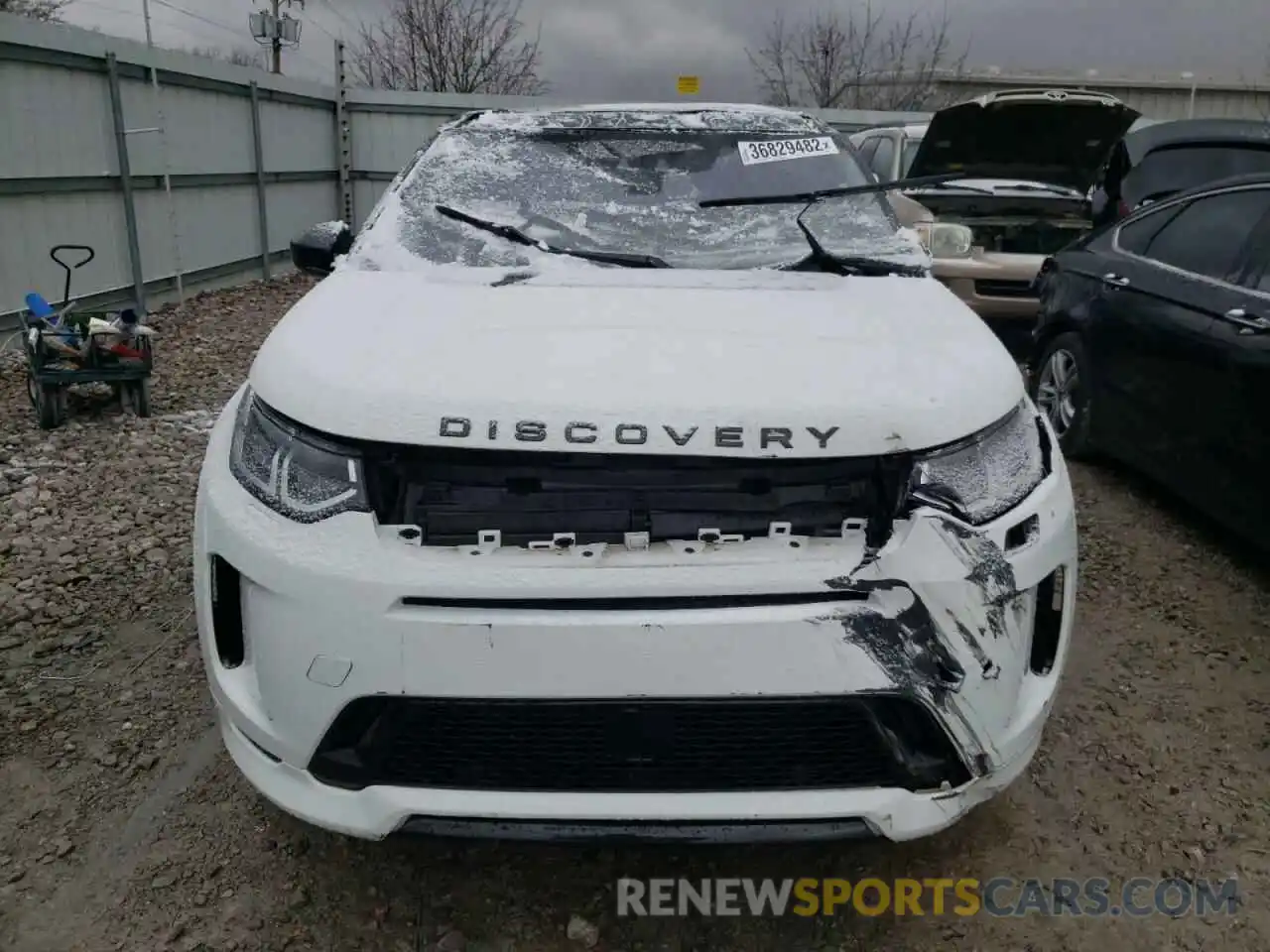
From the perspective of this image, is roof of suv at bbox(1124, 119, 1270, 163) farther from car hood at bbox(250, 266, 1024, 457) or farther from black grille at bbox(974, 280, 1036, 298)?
car hood at bbox(250, 266, 1024, 457)

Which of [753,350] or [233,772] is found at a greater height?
[753,350]

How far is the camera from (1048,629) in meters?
2.02

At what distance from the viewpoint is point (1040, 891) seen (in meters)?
2.24

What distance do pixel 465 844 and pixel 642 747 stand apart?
39 centimetres

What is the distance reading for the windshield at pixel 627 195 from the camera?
280 cm

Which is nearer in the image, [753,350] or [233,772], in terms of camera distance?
[753,350]

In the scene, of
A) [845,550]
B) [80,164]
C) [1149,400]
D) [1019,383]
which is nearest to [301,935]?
[845,550]

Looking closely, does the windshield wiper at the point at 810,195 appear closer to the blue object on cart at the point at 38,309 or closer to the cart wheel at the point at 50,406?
the cart wheel at the point at 50,406

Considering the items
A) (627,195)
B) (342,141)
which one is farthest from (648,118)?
(342,141)

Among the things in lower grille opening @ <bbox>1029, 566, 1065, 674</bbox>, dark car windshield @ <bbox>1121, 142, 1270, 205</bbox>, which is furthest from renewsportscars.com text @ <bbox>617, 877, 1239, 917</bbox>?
dark car windshield @ <bbox>1121, 142, 1270, 205</bbox>

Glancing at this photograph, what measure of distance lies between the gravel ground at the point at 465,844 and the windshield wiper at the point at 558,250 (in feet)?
4.98

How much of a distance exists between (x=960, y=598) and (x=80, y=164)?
808 centimetres

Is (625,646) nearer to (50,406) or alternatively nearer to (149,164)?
(50,406)

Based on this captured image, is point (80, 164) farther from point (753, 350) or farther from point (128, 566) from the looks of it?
point (753, 350)
